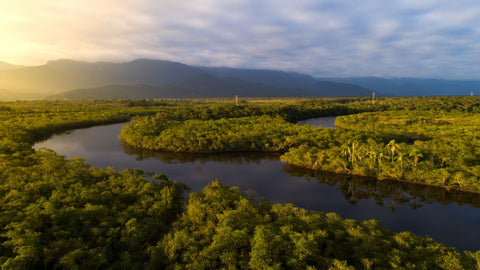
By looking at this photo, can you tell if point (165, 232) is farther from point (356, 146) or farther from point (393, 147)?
point (356, 146)

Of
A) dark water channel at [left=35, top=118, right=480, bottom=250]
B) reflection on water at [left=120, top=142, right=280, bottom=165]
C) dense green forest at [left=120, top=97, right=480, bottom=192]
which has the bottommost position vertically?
dark water channel at [left=35, top=118, right=480, bottom=250]

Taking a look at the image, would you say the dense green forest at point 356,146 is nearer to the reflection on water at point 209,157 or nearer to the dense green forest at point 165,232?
the reflection on water at point 209,157

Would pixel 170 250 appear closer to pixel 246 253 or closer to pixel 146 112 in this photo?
pixel 246 253

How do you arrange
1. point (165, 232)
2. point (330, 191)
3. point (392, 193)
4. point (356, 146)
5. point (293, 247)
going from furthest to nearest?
point (356, 146) → point (330, 191) → point (392, 193) → point (165, 232) → point (293, 247)

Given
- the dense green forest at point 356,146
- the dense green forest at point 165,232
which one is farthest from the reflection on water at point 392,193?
the dense green forest at point 165,232

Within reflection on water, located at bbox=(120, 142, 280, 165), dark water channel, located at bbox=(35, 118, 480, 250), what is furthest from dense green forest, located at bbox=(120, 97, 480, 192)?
dark water channel, located at bbox=(35, 118, 480, 250)

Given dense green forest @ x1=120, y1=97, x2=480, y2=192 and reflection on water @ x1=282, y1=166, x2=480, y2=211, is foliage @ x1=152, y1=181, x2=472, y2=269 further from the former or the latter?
dense green forest @ x1=120, y1=97, x2=480, y2=192

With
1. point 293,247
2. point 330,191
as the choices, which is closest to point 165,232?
point 293,247

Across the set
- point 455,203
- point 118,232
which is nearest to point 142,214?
point 118,232
